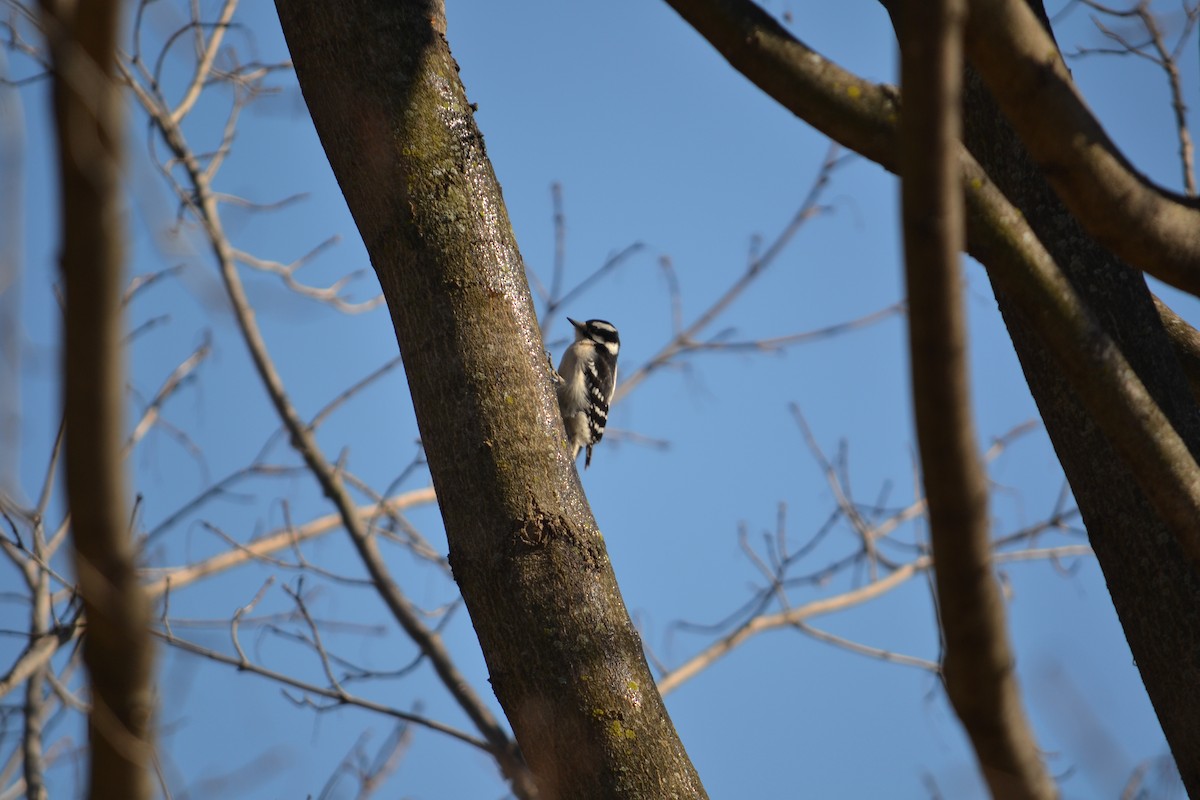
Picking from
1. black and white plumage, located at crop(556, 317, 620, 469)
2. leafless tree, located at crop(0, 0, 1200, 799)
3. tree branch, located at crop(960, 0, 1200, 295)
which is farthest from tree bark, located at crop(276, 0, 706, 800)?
black and white plumage, located at crop(556, 317, 620, 469)

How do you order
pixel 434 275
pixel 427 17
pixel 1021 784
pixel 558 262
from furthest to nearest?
pixel 558 262 < pixel 427 17 < pixel 434 275 < pixel 1021 784

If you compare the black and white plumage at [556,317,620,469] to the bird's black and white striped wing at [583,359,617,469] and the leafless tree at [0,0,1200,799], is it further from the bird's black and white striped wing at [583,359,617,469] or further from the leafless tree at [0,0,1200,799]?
the leafless tree at [0,0,1200,799]

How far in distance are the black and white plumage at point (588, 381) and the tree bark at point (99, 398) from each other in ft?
20.5

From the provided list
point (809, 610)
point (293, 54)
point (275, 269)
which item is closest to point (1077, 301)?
point (293, 54)

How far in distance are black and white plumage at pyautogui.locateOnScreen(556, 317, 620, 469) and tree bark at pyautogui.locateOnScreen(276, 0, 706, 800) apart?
4.57 meters

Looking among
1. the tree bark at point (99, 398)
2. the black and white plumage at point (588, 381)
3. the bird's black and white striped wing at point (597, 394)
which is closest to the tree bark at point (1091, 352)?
the tree bark at point (99, 398)

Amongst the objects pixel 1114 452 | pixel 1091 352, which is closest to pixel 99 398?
pixel 1091 352

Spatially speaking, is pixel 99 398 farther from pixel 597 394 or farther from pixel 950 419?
pixel 597 394

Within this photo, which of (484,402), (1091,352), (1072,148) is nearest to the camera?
(1072,148)

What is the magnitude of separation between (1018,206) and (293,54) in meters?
1.87

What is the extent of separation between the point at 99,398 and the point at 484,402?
4.82 ft

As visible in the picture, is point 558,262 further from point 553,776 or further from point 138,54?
point 553,776

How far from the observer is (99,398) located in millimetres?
1053

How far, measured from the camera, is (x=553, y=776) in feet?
7.38
